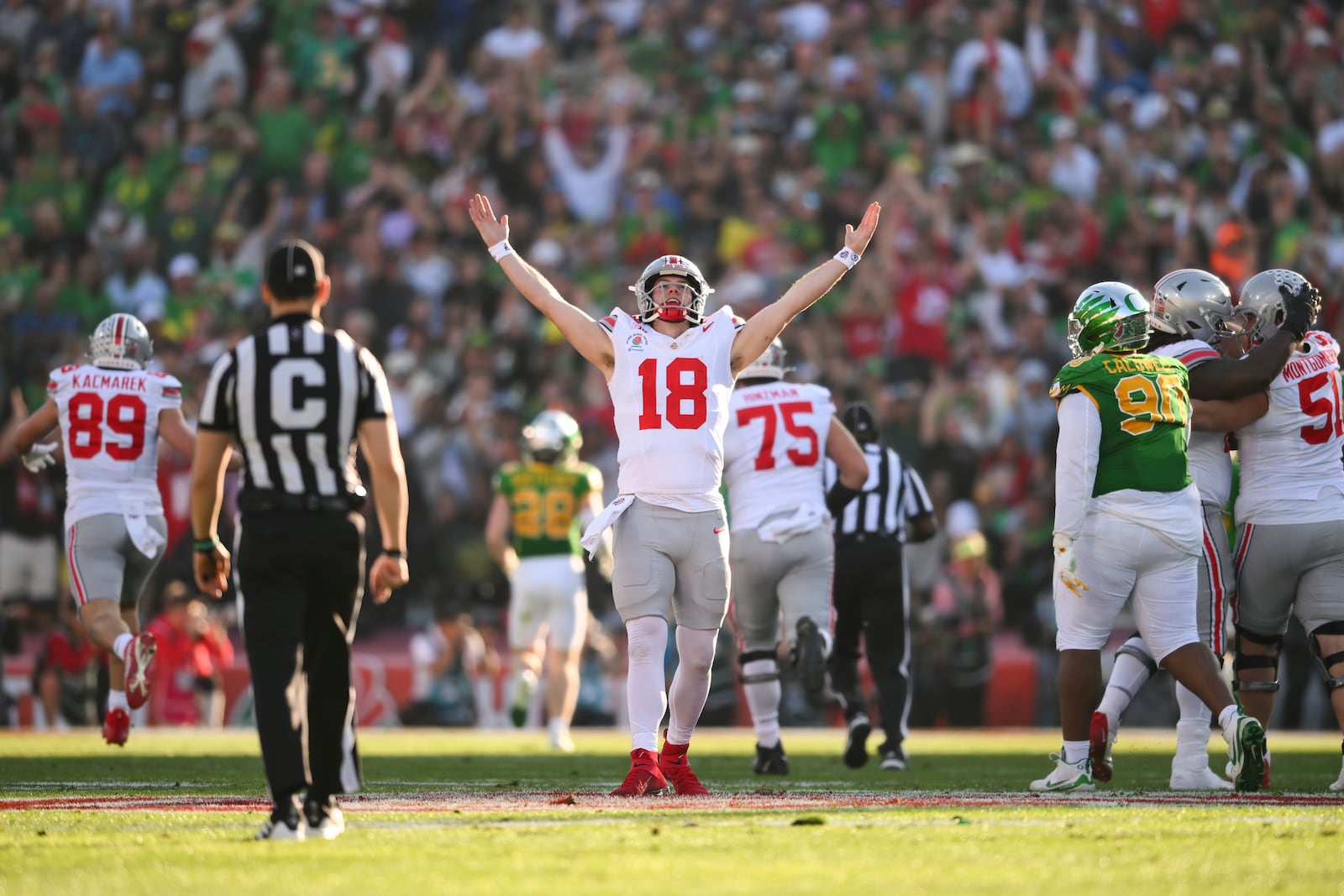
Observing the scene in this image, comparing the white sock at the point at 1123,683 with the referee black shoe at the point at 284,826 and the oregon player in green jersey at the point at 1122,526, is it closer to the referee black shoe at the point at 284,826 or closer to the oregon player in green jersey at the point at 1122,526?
the oregon player in green jersey at the point at 1122,526

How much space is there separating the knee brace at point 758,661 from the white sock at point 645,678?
282 cm

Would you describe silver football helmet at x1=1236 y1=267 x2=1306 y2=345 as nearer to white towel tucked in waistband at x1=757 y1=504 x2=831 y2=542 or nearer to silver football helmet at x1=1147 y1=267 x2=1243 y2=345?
silver football helmet at x1=1147 y1=267 x2=1243 y2=345

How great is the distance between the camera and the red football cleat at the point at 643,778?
821 centimetres

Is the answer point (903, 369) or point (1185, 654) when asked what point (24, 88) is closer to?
point (903, 369)

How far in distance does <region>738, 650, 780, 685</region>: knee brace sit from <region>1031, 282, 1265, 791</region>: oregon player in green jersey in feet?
8.78

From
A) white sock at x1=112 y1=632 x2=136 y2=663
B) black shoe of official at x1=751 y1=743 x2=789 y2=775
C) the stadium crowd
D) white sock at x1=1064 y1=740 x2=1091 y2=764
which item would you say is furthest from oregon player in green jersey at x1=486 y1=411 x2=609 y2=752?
white sock at x1=1064 y1=740 x2=1091 y2=764

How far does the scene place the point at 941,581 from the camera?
1845 cm

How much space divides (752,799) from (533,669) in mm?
7315

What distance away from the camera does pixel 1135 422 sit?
8664 mm

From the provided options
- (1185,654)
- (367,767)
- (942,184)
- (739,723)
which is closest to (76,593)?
(367,767)

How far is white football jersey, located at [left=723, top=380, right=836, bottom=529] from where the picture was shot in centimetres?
1085

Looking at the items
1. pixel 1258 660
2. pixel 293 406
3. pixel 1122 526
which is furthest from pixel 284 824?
pixel 1258 660

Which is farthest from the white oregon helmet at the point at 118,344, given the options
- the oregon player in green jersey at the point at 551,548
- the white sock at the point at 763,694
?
the oregon player in green jersey at the point at 551,548

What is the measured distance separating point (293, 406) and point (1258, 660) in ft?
17.7
